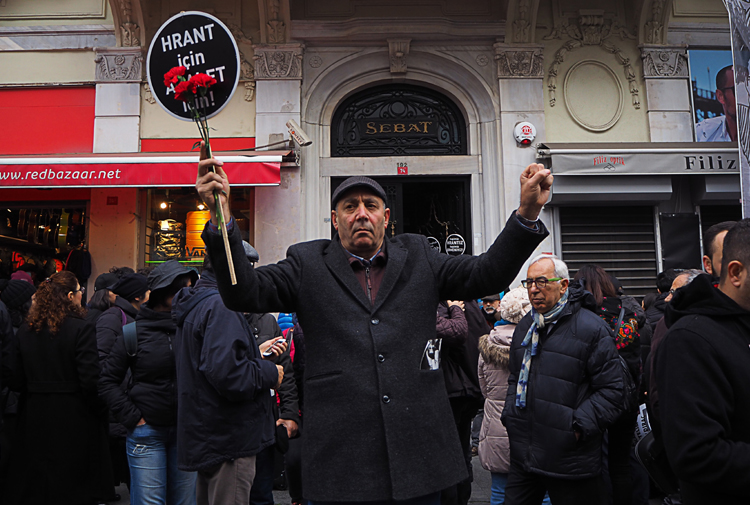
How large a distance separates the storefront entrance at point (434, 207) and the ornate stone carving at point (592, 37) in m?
2.35

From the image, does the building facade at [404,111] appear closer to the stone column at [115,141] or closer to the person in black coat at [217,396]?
the stone column at [115,141]

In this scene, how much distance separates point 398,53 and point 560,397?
739cm

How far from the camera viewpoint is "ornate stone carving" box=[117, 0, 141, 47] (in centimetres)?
925

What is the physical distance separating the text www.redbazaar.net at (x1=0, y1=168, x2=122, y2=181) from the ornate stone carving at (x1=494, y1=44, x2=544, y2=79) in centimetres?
607

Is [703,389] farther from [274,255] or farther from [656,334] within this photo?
[274,255]

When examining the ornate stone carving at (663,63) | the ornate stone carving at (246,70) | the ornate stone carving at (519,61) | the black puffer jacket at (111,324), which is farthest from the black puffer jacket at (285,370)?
the ornate stone carving at (663,63)

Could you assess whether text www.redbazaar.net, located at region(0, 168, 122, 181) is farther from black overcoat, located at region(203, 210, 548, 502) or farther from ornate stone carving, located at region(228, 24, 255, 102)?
black overcoat, located at region(203, 210, 548, 502)

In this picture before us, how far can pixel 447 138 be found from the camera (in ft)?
32.8

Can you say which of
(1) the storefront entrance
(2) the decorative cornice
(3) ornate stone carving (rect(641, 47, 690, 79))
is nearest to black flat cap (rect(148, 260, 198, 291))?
(1) the storefront entrance

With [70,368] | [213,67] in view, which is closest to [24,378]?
[70,368]

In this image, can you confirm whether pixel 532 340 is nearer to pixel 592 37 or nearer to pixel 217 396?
pixel 217 396

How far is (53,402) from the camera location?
178 inches

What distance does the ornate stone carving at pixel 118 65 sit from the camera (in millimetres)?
9320

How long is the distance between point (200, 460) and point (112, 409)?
2.72 ft
